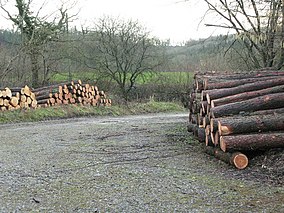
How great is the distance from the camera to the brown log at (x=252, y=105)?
7.42 metres

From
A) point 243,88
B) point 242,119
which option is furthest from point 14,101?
point 242,119

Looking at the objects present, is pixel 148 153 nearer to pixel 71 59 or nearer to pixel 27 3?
pixel 27 3

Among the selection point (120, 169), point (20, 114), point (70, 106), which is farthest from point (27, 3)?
point (120, 169)

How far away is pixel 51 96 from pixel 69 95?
143cm

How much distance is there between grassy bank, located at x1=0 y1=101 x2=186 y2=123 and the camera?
16.5 metres

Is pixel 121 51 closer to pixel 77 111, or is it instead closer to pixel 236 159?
pixel 77 111

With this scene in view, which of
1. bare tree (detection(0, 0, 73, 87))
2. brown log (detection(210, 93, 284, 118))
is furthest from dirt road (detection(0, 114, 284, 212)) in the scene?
bare tree (detection(0, 0, 73, 87))

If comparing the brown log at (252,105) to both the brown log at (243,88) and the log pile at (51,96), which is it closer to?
the brown log at (243,88)

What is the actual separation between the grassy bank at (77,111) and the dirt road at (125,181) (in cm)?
711

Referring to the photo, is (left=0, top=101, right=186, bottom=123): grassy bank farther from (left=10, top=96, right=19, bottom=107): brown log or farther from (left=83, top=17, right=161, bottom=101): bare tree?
(left=83, top=17, right=161, bottom=101): bare tree

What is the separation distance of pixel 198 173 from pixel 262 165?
101 cm

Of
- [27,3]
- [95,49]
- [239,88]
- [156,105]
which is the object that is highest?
[27,3]

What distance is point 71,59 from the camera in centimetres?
2733

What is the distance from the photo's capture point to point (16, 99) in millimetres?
17203
